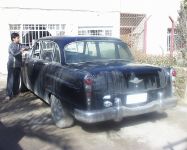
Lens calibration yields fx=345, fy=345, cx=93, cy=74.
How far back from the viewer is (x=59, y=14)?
15.0 metres

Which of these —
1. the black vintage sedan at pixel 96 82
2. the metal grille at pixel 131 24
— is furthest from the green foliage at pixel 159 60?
the metal grille at pixel 131 24

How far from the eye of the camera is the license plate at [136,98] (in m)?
5.92

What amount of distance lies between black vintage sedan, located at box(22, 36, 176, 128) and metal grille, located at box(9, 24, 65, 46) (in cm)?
662

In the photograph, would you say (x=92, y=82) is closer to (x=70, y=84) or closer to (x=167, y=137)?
(x=70, y=84)

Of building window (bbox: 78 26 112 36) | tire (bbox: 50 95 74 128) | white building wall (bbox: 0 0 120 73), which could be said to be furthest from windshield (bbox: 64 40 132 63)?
building window (bbox: 78 26 112 36)

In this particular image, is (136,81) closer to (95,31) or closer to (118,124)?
(118,124)

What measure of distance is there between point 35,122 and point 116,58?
2.13 metres

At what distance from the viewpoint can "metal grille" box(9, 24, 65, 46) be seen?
45.8ft

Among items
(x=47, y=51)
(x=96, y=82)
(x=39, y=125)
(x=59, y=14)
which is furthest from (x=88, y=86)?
(x=59, y=14)

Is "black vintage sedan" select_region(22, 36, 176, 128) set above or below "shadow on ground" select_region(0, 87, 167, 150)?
above

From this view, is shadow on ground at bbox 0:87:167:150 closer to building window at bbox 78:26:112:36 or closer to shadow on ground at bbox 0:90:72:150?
shadow on ground at bbox 0:90:72:150

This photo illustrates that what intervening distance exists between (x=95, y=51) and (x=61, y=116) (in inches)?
60.1

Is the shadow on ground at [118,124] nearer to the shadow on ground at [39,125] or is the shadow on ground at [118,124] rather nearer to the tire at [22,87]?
the shadow on ground at [39,125]

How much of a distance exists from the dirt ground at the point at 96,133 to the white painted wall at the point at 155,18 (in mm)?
10882
